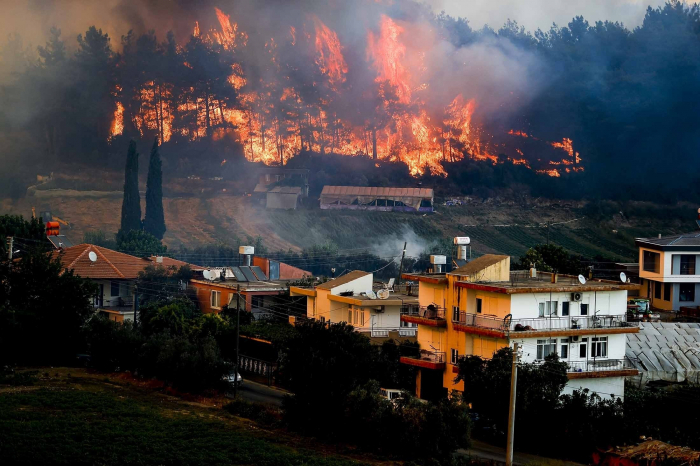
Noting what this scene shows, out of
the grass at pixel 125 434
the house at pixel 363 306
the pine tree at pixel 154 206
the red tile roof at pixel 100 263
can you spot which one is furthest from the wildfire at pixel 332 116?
the grass at pixel 125 434

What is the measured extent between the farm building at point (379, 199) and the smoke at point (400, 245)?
22.2 ft

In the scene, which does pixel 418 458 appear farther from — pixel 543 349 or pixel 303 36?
pixel 303 36

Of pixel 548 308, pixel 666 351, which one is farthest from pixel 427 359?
pixel 666 351

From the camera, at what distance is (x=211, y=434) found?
35.1 m

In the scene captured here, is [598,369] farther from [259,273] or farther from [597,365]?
[259,273]

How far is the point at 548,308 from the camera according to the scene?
135 ft

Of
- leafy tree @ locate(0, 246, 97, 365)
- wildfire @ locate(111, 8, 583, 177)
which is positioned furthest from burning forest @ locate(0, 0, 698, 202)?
leafy tree @ locate(0, 246, 97, 365)

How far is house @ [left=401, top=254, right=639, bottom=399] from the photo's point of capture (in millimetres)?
40250

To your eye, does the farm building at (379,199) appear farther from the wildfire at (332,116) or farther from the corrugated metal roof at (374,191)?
the wildfire at (332,116)

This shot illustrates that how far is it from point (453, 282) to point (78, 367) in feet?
60.9

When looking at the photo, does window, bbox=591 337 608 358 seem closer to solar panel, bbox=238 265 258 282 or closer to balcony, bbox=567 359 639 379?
balcony, bbox=567 359 639 379

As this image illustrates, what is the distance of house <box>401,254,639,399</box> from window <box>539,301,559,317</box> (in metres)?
0.04

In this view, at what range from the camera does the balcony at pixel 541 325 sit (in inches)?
1570

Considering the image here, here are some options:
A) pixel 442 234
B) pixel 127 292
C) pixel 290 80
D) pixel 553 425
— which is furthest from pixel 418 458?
pixel 290 80
